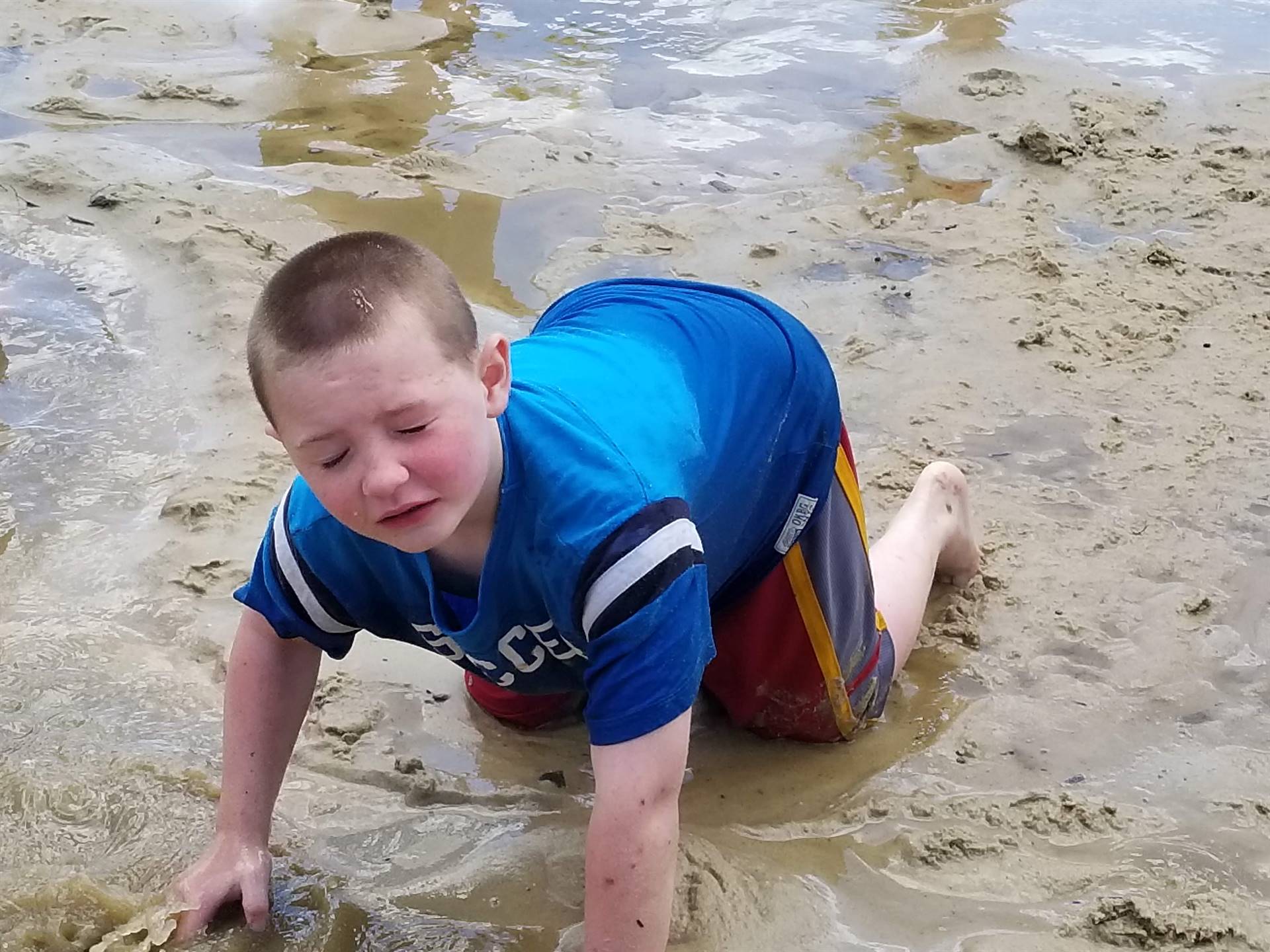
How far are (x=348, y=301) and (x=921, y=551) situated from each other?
148 centimetres

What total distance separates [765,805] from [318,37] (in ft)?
16.8

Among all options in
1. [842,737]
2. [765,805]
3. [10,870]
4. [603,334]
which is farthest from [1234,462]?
[10,870]

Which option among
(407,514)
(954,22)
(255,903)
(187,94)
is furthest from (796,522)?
(954,22)

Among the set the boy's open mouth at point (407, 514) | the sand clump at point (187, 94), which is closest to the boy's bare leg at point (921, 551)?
the boy's open mouth at point (407, 514)

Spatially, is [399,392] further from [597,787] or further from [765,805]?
[765,805]

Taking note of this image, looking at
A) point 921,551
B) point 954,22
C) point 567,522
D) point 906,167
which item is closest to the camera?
point 567,522

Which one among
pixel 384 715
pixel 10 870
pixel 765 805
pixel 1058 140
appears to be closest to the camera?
pixel 10 870

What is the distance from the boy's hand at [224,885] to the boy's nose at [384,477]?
754 mm

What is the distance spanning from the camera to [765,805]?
2.25 meters

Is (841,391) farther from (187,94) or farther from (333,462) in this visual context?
(187,94)

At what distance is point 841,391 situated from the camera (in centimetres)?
348

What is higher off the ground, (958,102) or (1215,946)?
(1215,946)

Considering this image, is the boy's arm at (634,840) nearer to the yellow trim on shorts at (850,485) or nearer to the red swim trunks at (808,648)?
the red swim trunks at (808,648)

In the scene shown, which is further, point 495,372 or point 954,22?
point 954,22
